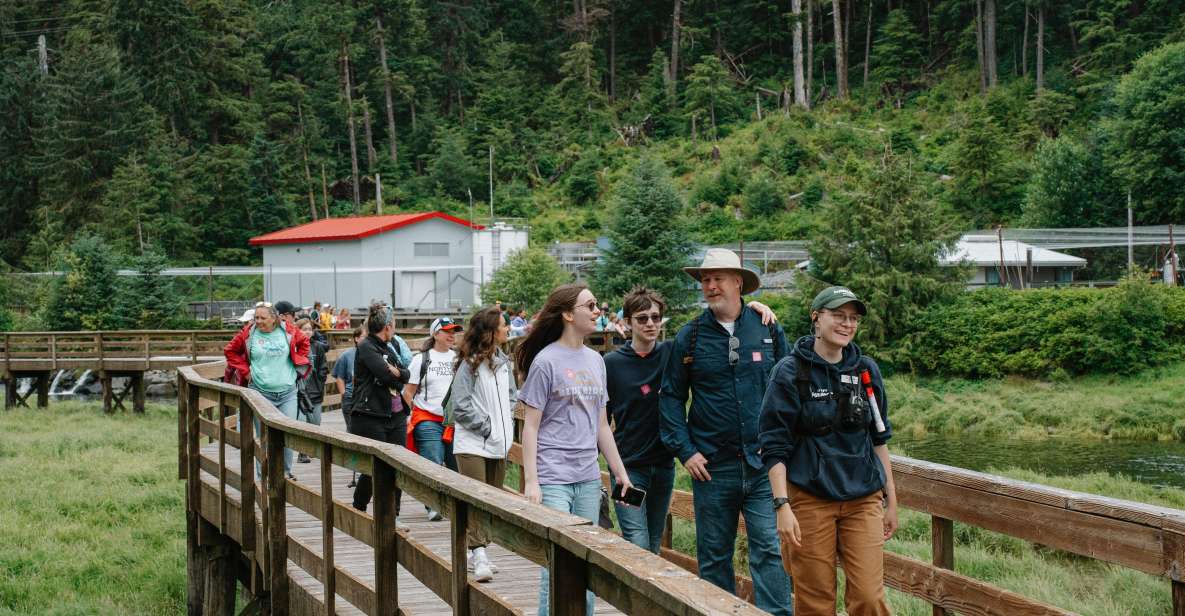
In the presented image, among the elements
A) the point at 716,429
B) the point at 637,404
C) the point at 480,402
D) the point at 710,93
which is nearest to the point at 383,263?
the point at 710,93

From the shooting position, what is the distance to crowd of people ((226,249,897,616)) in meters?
4.68

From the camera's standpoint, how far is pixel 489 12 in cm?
7731

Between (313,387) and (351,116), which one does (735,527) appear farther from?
(351,116)

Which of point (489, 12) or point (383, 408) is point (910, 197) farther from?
point (489, 12)

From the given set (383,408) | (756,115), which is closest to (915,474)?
(383,408)

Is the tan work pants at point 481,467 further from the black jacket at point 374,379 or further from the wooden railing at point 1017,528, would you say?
the wooden railing at point 1017,528

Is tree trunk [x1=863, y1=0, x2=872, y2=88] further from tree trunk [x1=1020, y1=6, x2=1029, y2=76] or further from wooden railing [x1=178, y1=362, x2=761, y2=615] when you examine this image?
wooden railing [x1=178, y1=362, x2=761, y2=615]

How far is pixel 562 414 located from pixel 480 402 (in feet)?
5.33

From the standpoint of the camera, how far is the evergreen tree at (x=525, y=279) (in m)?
38.3

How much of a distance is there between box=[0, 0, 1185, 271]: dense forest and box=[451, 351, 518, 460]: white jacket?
40105mm

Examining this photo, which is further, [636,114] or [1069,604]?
[636,114]

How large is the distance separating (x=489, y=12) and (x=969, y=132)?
41.5 metres

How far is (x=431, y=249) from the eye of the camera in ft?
153

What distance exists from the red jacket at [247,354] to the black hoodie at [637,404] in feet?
17.1
